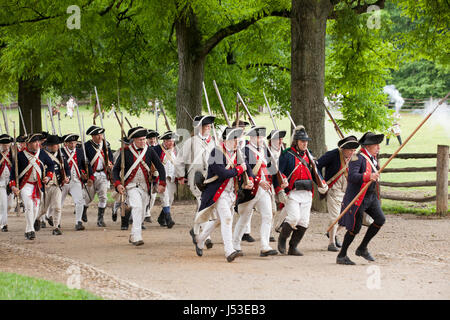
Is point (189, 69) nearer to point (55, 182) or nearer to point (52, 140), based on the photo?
point (52, 140)

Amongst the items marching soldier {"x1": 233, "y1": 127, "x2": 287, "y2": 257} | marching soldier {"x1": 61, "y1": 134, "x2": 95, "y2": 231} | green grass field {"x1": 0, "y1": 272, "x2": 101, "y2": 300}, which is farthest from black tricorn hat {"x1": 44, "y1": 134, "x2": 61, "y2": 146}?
green grass field {"x1": 0, "y1": 272, "x2": 101, "y2": 300}

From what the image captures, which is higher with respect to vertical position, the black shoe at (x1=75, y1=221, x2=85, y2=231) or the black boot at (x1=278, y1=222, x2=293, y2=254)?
the black boot at (x1=278, y1=222, x2=293, y2=254)

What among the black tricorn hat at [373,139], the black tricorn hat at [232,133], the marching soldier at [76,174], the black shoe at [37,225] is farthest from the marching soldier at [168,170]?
the black tricorn hat at [373,139]

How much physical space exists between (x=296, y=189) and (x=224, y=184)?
1.12m

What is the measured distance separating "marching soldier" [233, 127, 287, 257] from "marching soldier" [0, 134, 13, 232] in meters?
5.72

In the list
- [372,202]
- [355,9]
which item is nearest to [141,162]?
[372,202]

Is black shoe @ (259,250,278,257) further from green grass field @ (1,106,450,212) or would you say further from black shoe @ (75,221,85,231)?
green grass field @ (1,106,450,212)

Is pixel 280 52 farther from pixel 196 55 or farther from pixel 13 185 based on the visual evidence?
pixel 13 185

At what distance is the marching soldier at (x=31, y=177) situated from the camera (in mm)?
13023

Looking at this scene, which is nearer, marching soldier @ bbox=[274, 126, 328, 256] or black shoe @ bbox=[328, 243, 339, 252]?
marching soldier @ bbox=[274, 126, 328, 256]

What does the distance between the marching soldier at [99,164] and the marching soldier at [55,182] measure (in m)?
1.02

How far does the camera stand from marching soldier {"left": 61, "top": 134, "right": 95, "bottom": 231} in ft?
48.1

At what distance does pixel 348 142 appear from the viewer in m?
11.0
